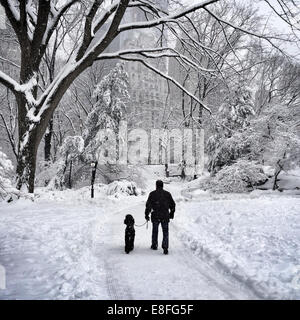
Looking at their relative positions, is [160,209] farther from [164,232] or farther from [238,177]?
[238,177]

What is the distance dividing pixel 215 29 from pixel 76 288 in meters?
25.5

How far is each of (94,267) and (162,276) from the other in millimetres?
1256

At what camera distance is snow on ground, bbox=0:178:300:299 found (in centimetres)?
412

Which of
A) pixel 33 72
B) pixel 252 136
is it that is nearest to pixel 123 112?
pixel 252 136

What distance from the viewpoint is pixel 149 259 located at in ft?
18.7

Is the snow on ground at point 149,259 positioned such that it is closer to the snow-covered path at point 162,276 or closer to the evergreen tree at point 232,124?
the snow-covered path at point 162,276

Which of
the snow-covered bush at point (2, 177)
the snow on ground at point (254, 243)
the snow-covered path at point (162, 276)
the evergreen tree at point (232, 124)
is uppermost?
the evergreen tree at point (232, 124)

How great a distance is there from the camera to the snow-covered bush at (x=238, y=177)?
20.6 metres

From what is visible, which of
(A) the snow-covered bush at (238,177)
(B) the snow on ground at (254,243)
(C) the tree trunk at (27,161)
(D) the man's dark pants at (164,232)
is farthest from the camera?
(A) the snow-covered bush at (238,177)

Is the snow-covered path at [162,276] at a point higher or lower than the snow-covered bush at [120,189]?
lower

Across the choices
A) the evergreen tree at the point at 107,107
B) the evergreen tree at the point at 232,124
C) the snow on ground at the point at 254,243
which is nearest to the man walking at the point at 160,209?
the snow on ground at the point at 254,243

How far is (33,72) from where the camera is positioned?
984cm

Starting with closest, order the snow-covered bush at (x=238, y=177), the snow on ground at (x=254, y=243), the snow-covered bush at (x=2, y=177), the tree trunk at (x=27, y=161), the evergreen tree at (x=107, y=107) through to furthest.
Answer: the snow on ground at (x=254, y=243)
the snow-covered bush at (x=2, y=177)
the tree trunk at (x=27, y=161)
the snow-covered bush at (x=238, y=177)
the evergreen tree at (x=107, y=107)

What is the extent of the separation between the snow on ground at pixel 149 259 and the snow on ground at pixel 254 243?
0.02 meters
